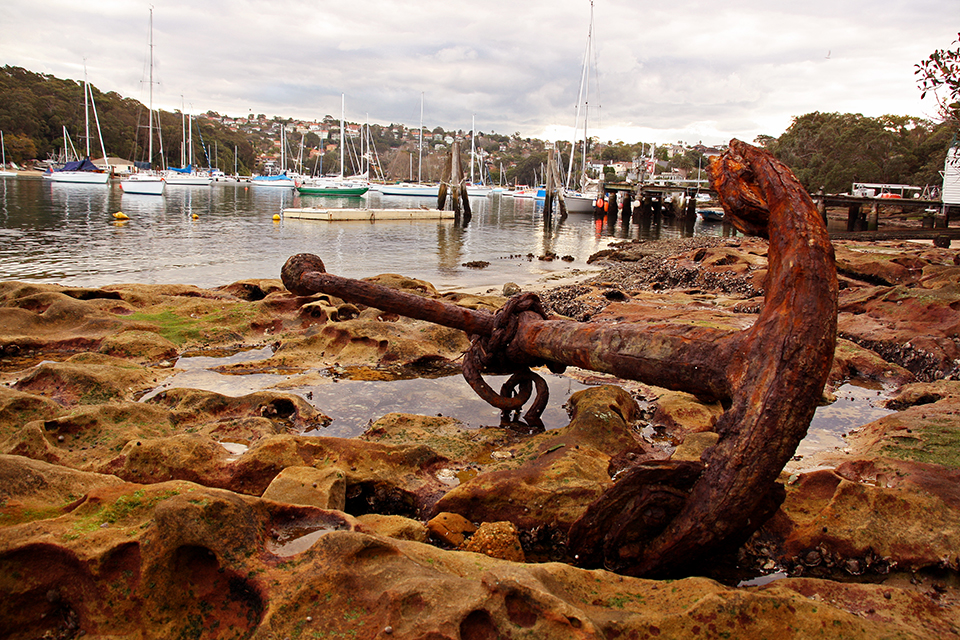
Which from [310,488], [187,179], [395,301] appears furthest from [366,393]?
[187,179]

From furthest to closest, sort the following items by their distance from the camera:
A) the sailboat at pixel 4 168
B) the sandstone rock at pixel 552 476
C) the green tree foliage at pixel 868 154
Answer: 1. the sailboat at pixel 4 168
2. the green tree foliage at pixel 868 154
3. the sandstone rock at pixel 552 476

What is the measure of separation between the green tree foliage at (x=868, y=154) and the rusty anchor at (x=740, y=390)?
49381mm

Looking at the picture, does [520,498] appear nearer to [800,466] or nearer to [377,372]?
[800,466]

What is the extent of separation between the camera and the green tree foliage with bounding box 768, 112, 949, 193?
4934cm

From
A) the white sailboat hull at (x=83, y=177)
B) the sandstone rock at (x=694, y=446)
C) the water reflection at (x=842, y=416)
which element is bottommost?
the water reflection at (x=842, y=416)

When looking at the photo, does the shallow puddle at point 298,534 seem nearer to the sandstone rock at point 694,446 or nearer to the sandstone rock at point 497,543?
the sandstone rock at point 497,543

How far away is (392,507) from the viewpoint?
10.6 ft

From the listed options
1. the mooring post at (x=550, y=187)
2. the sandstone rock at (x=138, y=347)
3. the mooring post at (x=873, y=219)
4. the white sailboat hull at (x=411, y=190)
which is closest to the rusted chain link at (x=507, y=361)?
the sandstone rock at (x=138, y=347)

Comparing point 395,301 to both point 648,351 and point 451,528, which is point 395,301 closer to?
point 451,528

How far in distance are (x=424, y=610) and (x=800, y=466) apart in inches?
114

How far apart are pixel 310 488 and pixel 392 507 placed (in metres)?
0.54

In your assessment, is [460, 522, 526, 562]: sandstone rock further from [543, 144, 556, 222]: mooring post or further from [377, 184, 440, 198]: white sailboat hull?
[377, 184, 440, 198]: white sailboat hull

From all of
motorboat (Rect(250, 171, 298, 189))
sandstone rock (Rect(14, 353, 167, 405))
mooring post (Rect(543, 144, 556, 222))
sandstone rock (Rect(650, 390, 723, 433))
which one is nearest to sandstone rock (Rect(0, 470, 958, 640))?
sandstone rock (Rect(650, 390, 723, 433))

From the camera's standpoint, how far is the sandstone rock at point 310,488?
281 centimetres
